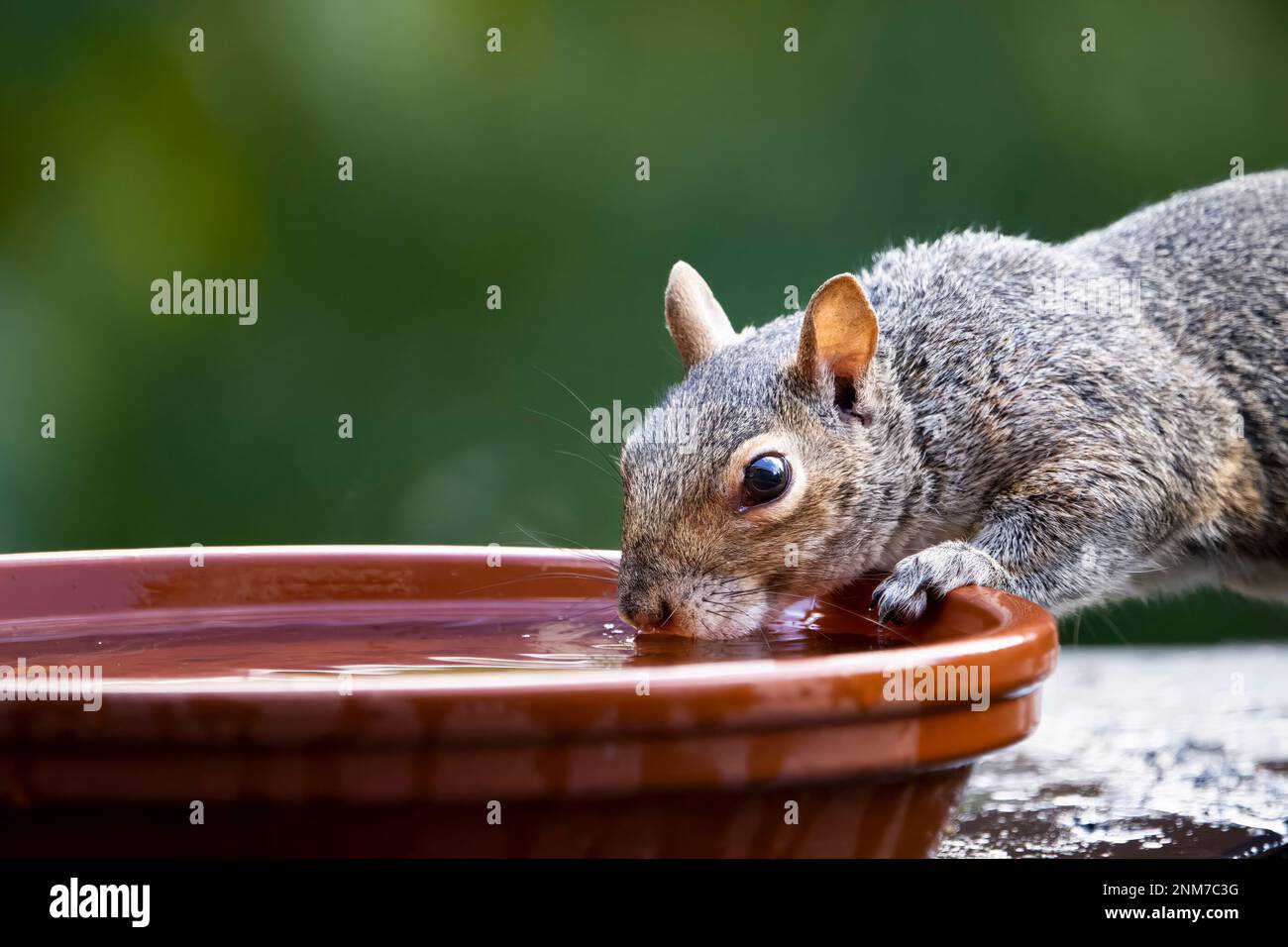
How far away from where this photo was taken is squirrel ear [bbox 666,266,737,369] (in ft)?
6.46

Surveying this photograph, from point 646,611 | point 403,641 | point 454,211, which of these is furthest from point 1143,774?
point 454,211

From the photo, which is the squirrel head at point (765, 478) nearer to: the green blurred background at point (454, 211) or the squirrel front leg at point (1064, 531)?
the squirrel front leg at point (1064, 531)

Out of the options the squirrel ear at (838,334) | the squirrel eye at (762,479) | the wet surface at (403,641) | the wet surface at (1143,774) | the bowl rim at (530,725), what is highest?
the squirrel ear at (838,334)

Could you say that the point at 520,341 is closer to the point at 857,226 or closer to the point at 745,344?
the point at 857,226

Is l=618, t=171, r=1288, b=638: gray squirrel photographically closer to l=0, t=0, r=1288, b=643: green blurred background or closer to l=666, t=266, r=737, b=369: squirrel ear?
l=666, t=266, r=737, b=369: squirrel ear

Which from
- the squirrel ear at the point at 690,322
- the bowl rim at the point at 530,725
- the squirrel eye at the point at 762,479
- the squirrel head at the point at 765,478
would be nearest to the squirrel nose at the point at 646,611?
the squirrel head at the point at 765,478

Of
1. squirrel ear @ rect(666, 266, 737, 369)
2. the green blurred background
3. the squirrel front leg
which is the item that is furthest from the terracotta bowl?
the green blurred background

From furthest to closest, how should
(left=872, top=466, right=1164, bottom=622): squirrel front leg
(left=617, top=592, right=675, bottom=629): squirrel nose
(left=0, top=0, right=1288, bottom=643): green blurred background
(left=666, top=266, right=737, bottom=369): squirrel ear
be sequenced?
(left=0, top=0, right=1288, bottom=643): green blurred background < (left=666, top=266, right=737, bottom=369): squirrel ear < (left=872, top=466, right=1164, bottom=622): squirrel front leg < (left=617, top=592, right=675, bottom=629): squirrel nose

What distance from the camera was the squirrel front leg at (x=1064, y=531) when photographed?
5.65ft

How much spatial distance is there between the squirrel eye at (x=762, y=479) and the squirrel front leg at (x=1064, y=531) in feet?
0.60

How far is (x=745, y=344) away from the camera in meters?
1.88

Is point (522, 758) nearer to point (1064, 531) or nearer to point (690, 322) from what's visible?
point (1064, 531)
